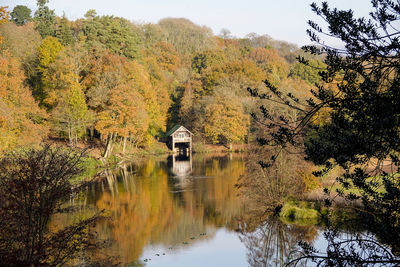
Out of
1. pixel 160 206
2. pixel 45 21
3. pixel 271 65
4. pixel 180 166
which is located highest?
pixel 45 21

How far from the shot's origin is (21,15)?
61.0m

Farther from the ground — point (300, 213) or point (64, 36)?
point (64, 36)

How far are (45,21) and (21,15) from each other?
2156 centimetres

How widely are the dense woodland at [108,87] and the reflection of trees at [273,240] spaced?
12868mm

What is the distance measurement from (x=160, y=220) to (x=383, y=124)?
45.3ft

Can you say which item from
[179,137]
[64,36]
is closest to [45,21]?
[64,36]

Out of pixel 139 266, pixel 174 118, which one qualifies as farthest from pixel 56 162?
pixel 174 118

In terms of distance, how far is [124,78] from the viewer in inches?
1420

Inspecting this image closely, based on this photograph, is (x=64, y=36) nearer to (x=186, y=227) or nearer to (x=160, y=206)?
(x=160, y=206)

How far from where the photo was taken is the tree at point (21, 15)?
59.9 metres

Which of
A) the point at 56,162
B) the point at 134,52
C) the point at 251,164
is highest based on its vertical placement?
the point at 134,52

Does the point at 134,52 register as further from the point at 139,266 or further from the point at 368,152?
the point at 368,152

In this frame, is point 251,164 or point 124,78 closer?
point 251,164

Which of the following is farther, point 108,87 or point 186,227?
point 108,87
